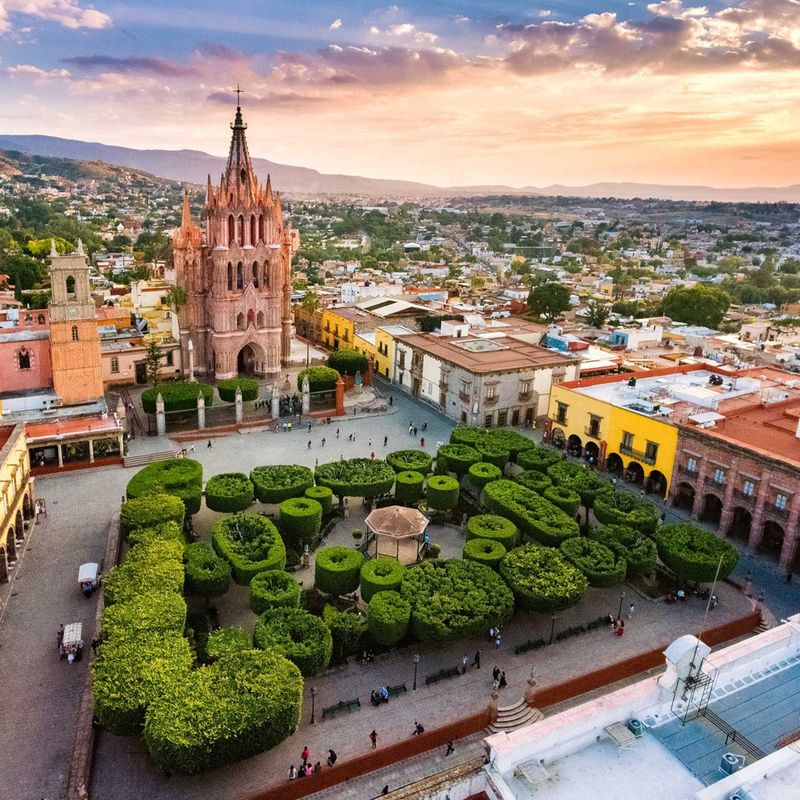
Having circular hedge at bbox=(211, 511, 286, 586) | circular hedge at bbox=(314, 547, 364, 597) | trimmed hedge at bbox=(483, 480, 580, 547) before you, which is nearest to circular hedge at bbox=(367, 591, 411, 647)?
circular hedge at bbox=(314, 547, 364, 597)

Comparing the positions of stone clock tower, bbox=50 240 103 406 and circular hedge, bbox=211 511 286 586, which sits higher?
stone clock tower, bbox=50 240 103 406

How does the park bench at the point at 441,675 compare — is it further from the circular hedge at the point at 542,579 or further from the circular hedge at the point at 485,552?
the circular hedge at the point at 485,552

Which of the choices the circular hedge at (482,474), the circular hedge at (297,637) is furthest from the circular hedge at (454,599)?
the circular hedge at (482,474)

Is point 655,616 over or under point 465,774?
under

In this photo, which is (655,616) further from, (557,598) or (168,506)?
(168,506)

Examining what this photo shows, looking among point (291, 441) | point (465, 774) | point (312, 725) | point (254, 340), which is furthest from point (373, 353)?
point (465, 774)

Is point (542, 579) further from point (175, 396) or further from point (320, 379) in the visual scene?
point (175, 396)

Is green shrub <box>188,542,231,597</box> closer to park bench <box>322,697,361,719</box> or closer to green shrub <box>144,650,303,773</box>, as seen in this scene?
green shrub <box>144,650,303,773</box>
